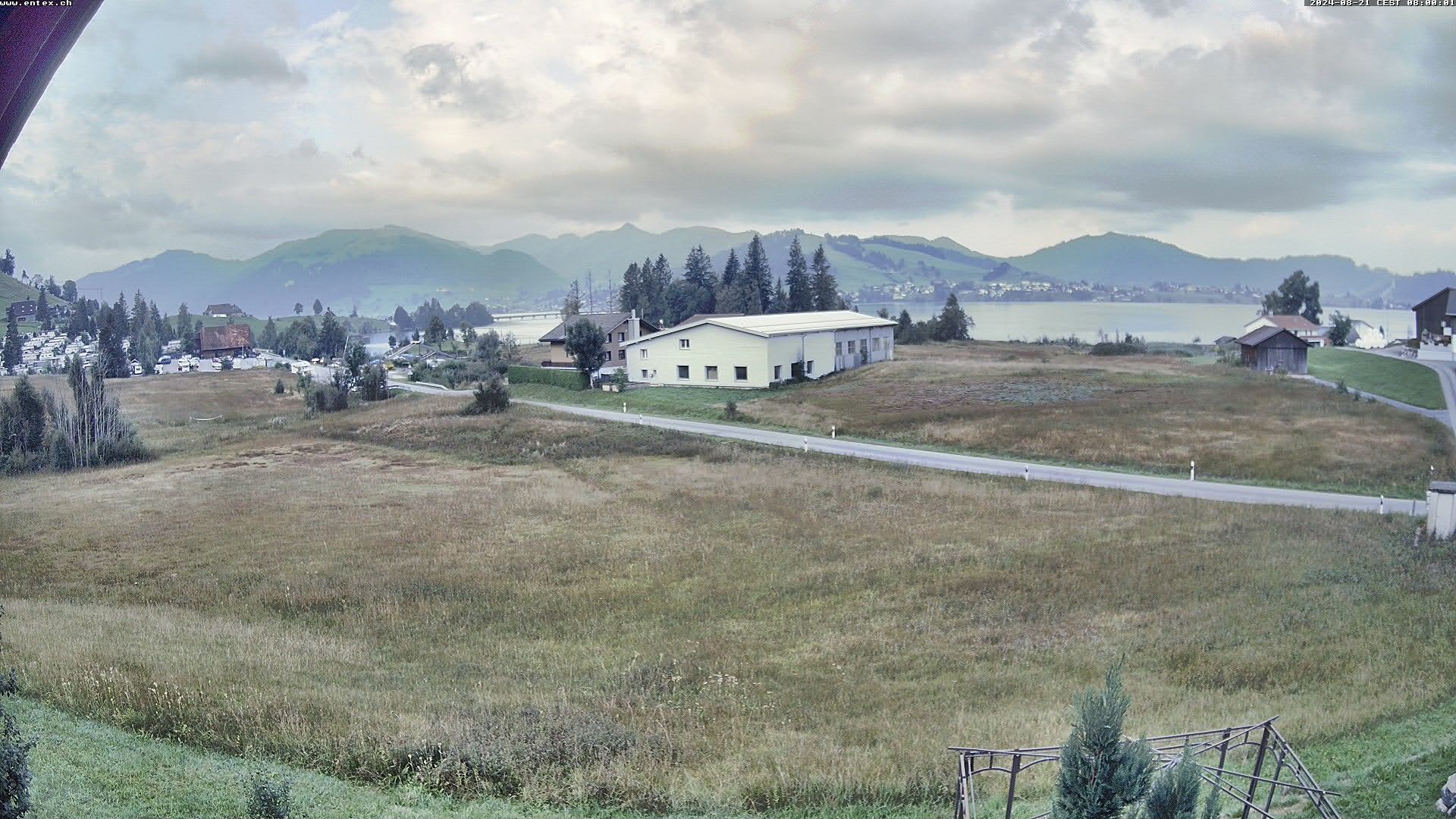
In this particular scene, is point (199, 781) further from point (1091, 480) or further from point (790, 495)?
point (1091, 480)

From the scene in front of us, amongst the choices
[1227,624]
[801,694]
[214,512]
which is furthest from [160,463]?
[1227,624]

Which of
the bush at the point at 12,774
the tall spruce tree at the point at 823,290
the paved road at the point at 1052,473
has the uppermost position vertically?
the tall spruce tree at the point at 823,290

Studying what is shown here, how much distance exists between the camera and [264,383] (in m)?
63.1

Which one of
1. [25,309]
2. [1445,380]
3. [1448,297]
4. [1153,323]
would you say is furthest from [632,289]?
[1153,323]

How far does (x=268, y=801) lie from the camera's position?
23.2 ft

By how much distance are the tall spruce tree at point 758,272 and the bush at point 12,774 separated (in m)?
87.5

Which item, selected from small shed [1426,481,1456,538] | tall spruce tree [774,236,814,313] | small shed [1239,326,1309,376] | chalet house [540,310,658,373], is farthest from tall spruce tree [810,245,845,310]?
small shed [1426,481,1456,538]

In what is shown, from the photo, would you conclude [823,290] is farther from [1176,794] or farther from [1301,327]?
[1176,794]

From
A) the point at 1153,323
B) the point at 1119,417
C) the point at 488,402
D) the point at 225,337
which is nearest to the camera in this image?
the point at 1119,417

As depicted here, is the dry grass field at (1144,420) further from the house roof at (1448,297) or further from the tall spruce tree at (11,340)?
the tall spruce tree at (11,340)

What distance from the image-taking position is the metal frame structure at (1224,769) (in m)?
6.32

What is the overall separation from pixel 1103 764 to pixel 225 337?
8504 centimetres

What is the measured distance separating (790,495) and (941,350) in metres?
58.2

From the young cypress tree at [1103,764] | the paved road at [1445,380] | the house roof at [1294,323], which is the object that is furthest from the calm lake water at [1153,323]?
the young cypress tree at [1103,764]
